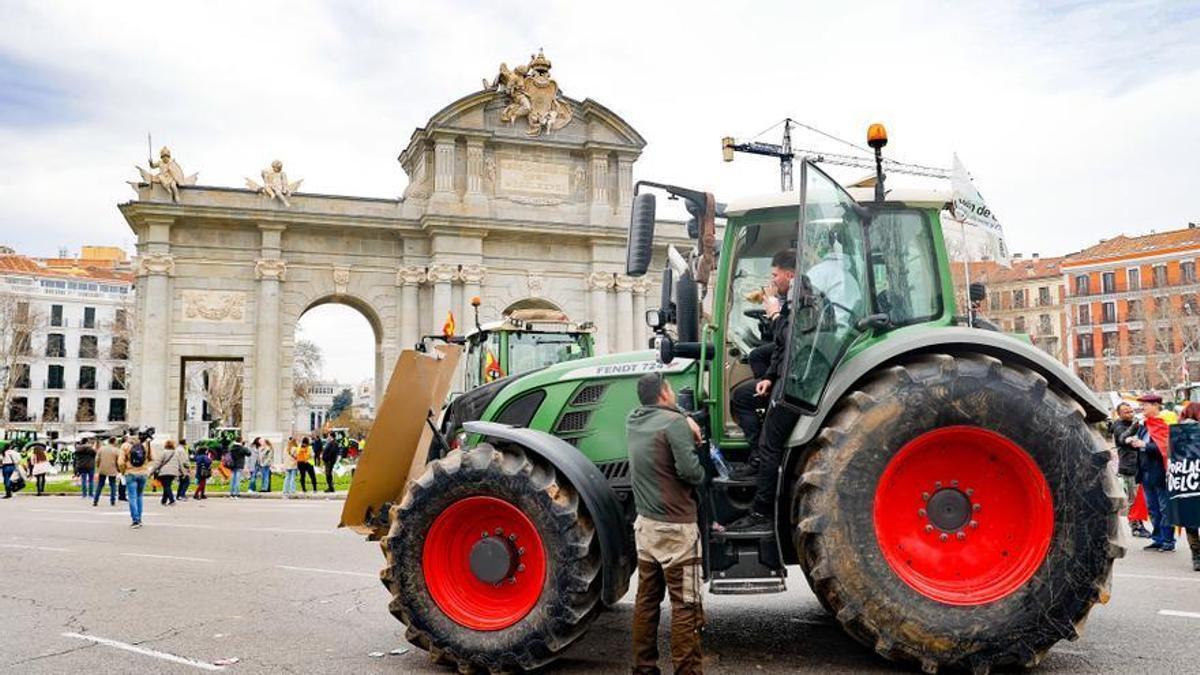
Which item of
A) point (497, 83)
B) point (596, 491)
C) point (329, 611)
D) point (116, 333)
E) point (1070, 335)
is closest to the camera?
point (596, 491)

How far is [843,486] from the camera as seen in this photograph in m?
4.82

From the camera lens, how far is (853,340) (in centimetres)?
539

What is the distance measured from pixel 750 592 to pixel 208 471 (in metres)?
22.2

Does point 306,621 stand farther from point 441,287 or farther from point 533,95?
point 533,95

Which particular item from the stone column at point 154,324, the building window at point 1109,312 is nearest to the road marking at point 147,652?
the stone column at point 154,324

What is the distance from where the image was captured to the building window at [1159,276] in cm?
5872

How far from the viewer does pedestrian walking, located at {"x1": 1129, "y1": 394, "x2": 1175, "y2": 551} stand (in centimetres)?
1085

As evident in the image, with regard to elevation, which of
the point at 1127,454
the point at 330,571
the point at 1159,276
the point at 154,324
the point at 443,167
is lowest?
the point at 330,571

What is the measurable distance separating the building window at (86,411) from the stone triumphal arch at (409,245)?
62893 millimetres

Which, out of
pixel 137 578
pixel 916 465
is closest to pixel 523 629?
pixel 916 465

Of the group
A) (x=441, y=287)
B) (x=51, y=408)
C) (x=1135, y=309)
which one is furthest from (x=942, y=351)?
(x=51, y=408)

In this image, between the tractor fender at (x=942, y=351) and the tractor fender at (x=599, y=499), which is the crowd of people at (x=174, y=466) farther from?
the tractor fender at (x=942, y=351)

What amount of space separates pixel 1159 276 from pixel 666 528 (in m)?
65.2

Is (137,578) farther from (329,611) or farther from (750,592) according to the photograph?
(750,592)
